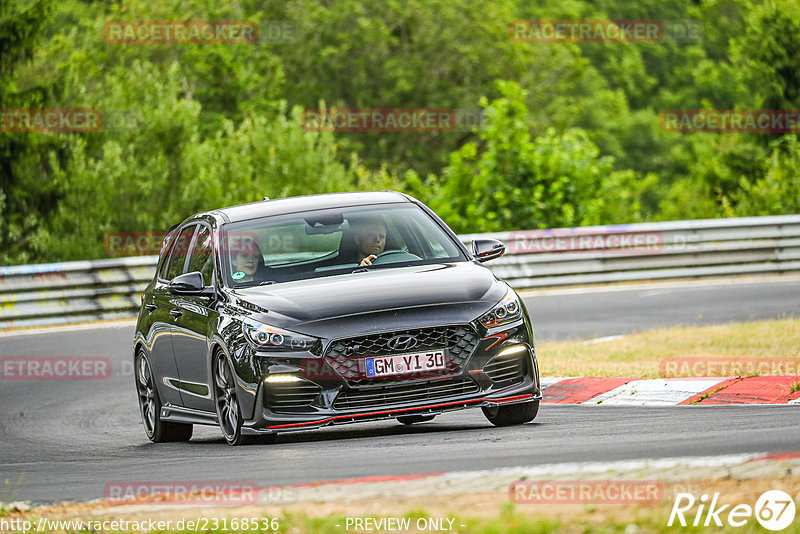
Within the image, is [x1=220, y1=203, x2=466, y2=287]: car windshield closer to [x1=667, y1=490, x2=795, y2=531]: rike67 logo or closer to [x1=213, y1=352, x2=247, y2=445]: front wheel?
[x1=213, y1=352, x2=247, y2=445]: front wheel

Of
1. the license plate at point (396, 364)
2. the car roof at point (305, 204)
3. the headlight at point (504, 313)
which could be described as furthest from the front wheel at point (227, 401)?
the headlight at point (504, 313)

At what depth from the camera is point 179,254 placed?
11.3 m

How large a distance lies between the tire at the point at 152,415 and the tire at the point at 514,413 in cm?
268

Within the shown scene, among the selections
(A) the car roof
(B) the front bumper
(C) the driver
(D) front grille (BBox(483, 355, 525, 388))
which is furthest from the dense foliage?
(B) the front bumper

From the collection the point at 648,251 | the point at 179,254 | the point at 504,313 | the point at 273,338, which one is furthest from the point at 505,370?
the point at 648,251

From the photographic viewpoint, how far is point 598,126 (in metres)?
71.8

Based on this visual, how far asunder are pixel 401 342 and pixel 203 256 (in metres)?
2.40

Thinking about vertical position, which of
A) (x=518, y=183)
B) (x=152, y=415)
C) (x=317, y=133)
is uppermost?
(x=152, y=415)

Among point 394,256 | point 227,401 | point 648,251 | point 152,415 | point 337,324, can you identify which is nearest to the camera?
point 337,324

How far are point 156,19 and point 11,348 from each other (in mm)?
37964

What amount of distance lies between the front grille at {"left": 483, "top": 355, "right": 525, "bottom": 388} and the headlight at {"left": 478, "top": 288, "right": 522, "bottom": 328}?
0.22 metres

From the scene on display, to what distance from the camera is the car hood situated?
28.3ft

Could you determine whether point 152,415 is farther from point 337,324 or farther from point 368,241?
point 337,324

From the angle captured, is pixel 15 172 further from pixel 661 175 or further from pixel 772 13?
pixel 661 175
